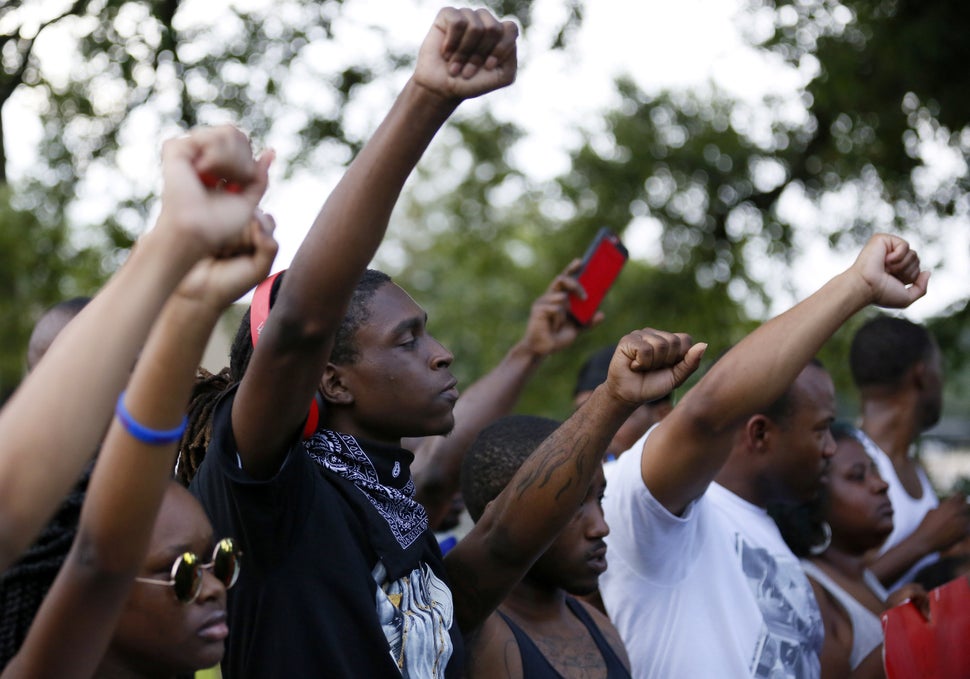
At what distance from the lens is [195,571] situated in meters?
2.14

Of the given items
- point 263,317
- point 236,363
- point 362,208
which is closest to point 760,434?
point 236,363

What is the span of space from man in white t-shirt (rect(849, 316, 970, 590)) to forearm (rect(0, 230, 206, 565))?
13.1 feet

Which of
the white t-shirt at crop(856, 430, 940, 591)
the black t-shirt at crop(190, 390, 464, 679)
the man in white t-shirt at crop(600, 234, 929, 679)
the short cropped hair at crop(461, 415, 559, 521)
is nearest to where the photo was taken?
the black t-shirt at crop(190, 390, 464, 679)

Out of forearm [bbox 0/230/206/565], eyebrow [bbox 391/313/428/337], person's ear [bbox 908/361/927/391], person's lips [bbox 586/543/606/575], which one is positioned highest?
forearm [bbox 0/230/206/565]

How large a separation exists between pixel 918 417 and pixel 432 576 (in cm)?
371

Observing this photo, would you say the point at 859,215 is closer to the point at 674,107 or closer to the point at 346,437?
the point at 674,107

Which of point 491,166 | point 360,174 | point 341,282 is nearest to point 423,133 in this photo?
point 360,174

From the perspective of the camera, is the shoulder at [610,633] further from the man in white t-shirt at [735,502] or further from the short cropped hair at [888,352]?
the short cropped hair at [888,352]

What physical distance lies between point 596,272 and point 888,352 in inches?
78.2

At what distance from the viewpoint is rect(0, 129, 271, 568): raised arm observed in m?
1.50

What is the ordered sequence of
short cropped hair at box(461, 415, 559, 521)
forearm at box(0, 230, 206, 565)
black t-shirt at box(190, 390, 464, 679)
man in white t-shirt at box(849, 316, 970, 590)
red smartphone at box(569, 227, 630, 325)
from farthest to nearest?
man in white t-shirt at box(849, 316, 970, 590) < red smartphone at box(569, 227, 630, 325) < short cropped hair at box(461, 415, 559, 521) < black t-shirt at box(190, 390, 464, 679) < forearm at box(0, 230, 206, 565)

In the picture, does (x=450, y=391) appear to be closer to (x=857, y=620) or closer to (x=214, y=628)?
(x=214, y=628)

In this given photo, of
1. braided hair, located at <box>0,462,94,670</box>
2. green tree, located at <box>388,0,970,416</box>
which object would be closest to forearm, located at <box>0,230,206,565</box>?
braided hair, located at <box>0,462,94,670</box>

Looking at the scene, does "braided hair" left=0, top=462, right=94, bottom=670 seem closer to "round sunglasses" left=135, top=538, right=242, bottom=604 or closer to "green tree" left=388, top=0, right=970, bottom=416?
"round sunglasses" left=135, top=538, right=242, bottom=604
